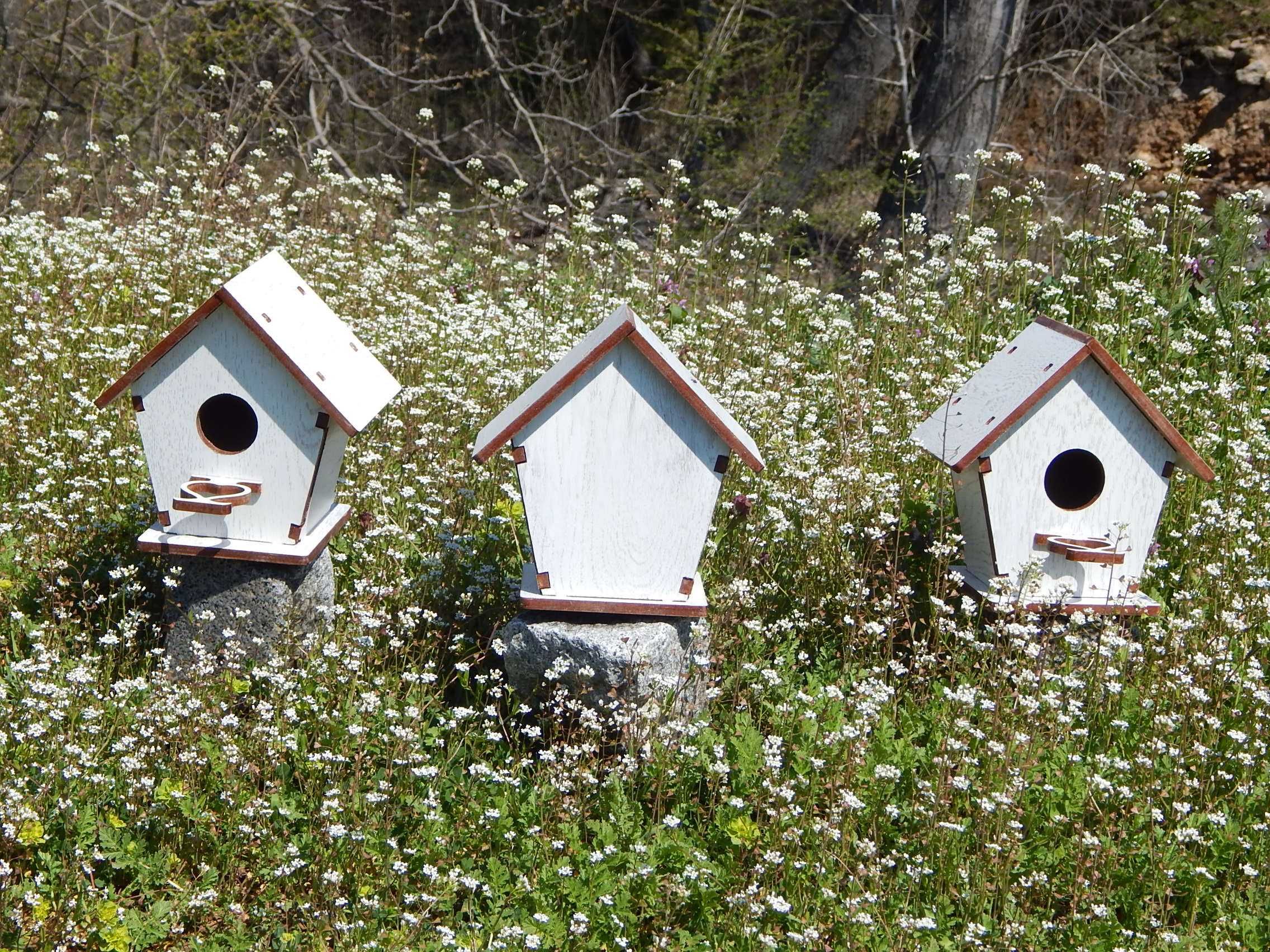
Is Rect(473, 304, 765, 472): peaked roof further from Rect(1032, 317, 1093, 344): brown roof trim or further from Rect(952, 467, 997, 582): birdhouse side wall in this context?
Rect(1032, 317, 1093, 344): brown roof trim

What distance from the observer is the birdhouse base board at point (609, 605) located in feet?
12.3

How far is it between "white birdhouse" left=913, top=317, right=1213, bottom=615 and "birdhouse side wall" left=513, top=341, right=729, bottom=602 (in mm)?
983

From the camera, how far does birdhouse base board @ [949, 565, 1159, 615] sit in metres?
3.80

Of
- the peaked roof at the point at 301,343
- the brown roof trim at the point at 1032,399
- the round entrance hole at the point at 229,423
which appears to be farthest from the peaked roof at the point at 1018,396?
the round entrance hole at the point at 229,423

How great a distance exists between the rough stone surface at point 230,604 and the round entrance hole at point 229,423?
0.43 m

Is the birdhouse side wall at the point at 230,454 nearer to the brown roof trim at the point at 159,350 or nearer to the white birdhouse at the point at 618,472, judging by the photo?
the brown roof trim at the point at 159,350

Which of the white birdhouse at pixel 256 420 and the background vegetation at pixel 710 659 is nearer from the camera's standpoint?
the background vegetation at pixel 710 659

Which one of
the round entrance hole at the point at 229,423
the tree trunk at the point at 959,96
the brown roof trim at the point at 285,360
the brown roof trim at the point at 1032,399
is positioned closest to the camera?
the brown roof trim at the point at 285,360

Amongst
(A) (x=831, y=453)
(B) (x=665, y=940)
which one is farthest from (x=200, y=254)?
(B) (x=665, y=940)

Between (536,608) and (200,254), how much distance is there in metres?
4.02

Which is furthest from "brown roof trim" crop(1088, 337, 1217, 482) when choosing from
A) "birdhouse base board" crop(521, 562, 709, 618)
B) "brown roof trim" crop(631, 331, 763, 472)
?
"birdhouse base board" crop(521, 562, 709, 618)

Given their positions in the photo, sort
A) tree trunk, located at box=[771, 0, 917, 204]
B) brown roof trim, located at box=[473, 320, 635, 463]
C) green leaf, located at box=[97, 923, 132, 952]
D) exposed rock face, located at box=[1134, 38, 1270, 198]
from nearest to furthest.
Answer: green leaf, located at box=[97, 923, 132, 952]
brown roof trim, located at box=[473, 320, 635, 463]
exposed rock face, located at box=[1134, 38, 1270, 198]
tree trunk, located at box=[771, 0, 917, 204]

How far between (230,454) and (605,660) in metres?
1.45

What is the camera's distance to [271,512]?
4.08 meters
